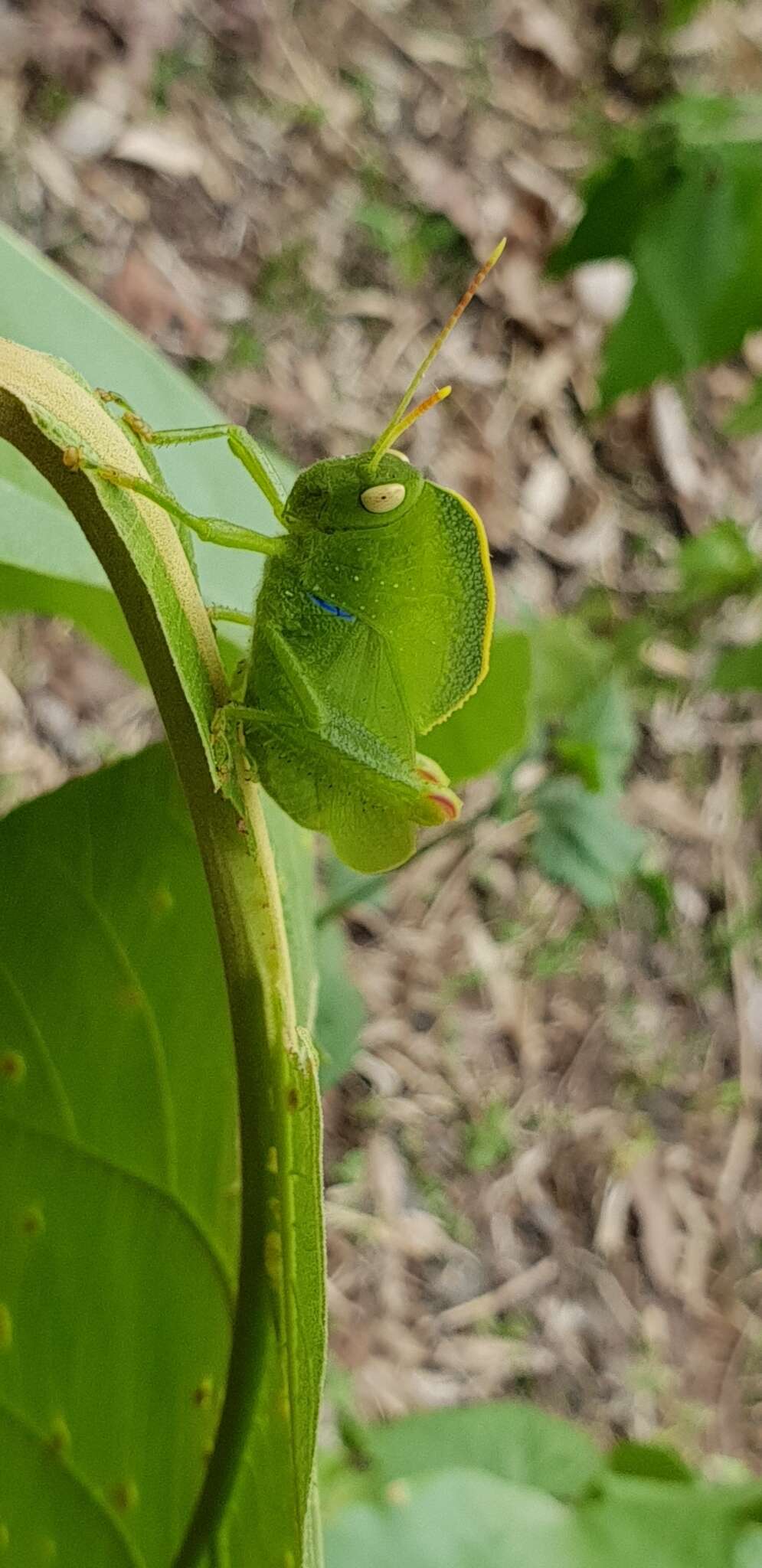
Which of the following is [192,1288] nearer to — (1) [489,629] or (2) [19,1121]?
(2) [19,1121]

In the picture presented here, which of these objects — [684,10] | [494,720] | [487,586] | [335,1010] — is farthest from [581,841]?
[684,10]

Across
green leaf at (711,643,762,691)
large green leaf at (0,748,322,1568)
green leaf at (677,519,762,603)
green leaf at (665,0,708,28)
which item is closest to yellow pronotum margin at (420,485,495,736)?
large green leaf at (0,748,322,1568)

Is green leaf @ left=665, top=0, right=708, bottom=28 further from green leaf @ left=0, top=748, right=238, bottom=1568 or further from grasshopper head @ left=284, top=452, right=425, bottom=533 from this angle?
green leaf @ left=0, top=748, right=238, bottom=1568

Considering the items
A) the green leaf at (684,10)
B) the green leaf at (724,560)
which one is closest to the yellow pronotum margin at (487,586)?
the green leaf at (724,560)

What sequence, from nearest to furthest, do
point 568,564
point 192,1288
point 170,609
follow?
point 170,609, point 192,1288, point 568,564

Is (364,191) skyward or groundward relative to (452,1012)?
skyward

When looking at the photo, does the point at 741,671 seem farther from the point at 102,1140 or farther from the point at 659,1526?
the point at 102,1140

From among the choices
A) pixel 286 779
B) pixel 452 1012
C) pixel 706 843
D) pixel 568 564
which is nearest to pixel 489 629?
pixel 286 779
